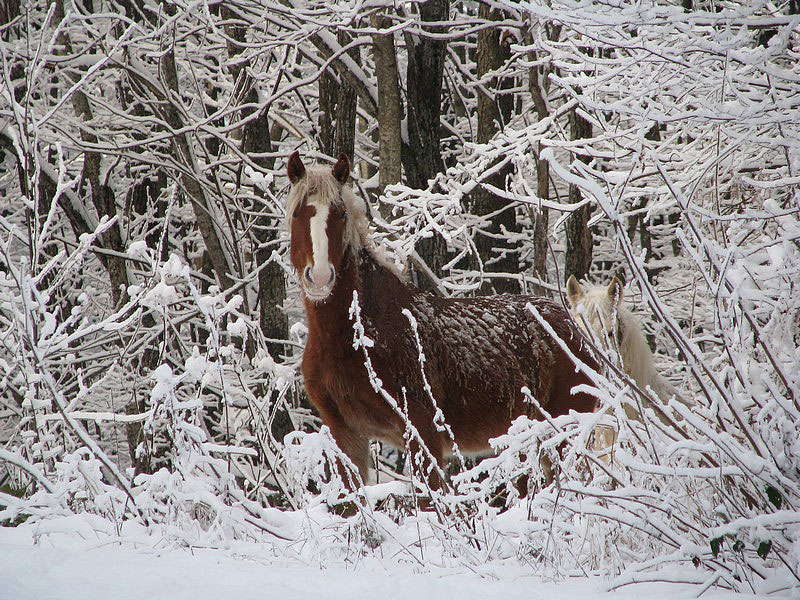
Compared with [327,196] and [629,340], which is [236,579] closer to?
[327,196]

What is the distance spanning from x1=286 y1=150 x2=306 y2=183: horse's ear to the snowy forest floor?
2.80 m

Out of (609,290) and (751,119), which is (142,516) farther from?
(609,290)

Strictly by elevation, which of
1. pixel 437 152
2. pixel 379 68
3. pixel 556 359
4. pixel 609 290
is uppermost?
pixel 379 68

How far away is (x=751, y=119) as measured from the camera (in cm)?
305

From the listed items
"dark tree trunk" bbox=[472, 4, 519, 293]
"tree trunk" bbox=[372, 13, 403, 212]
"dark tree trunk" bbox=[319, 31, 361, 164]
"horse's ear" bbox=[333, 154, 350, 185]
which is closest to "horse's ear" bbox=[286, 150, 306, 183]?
"horse's ear" bbox=[333, 154, 350, 185]

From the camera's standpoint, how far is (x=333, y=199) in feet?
15.9

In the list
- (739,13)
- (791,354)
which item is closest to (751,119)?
(739,13)

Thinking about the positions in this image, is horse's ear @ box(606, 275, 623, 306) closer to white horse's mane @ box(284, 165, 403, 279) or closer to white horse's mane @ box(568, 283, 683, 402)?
white horse's mane @ box(568, 283, 683, 402)

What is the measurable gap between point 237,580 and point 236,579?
0.04 feet

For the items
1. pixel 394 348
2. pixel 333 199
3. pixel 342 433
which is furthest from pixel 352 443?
pixel 333 199

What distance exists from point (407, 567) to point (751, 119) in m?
2.21

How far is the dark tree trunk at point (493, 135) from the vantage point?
30.9ft

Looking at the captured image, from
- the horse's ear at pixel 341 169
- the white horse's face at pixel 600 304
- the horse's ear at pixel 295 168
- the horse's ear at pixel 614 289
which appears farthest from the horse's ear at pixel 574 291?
the horse's ear at pixel 295 168

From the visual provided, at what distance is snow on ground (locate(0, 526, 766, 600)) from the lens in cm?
211
